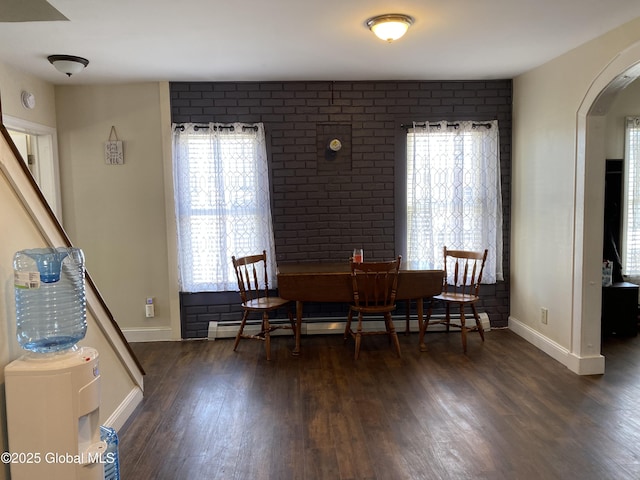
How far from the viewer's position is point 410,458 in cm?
225

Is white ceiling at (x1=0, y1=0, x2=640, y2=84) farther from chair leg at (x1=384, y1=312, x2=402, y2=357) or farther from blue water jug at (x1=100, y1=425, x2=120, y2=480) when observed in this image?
blue water jug at (x1=100, y1=425, x2=120, y2=480)

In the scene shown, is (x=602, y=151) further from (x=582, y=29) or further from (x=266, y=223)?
(x=266, y=223)

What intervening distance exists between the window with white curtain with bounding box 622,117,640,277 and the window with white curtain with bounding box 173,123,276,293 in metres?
3.34

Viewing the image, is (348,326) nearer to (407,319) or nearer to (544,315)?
(407,319)

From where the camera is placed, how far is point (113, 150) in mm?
4066

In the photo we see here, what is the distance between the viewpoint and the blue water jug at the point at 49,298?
176cm

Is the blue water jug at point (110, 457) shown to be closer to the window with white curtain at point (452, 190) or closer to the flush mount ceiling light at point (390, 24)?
the flush mount ceiling light at point (390, 24)

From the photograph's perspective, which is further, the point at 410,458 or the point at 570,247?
the point at 570,247

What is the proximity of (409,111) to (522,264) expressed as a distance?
1.70 meters

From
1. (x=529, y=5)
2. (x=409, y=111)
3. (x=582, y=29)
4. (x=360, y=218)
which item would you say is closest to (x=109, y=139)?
(x=360, y=218)

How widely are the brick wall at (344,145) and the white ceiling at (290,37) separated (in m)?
0.22

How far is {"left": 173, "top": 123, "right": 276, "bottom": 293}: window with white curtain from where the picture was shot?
13.3 ft

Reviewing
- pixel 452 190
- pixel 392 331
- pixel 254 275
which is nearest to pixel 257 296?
pixel 254 275

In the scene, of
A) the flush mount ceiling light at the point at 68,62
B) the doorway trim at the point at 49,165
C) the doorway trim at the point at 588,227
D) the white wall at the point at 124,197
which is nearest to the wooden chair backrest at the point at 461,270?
the doorway trim at the point at 588,227
